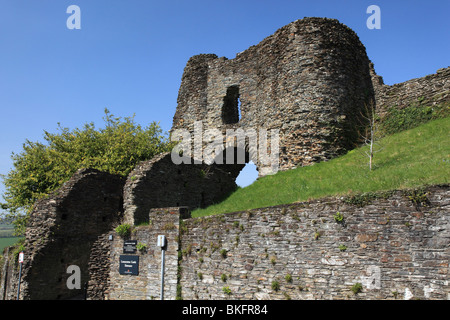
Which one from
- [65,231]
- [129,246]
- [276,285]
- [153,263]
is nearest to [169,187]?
[129,246]

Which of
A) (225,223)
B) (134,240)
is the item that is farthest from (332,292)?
(134,240)

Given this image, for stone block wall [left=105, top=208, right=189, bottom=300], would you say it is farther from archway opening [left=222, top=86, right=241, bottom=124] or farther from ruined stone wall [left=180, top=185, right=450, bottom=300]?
archway opening [left=222, top=86, right=241, bottom=124]

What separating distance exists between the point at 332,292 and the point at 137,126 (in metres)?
19.7

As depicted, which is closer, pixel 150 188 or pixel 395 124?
pixel 150 188

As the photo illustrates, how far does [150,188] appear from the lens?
47.8 feet

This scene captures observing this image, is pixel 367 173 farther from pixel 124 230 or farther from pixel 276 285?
pixel 124 230

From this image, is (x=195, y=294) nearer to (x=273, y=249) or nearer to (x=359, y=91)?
(x=273, y=249)

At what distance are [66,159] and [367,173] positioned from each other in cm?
1666

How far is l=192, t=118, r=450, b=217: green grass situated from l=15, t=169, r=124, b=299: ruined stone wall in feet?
13.4

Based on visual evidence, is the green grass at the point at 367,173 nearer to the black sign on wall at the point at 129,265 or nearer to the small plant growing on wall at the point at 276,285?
the small plant growing on wall at the point at 276,285

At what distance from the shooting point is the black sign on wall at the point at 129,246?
1255 cm

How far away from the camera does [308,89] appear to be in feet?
57.5

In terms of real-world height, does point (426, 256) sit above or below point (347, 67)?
below

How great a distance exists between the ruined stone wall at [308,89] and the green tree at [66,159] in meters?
6.55
